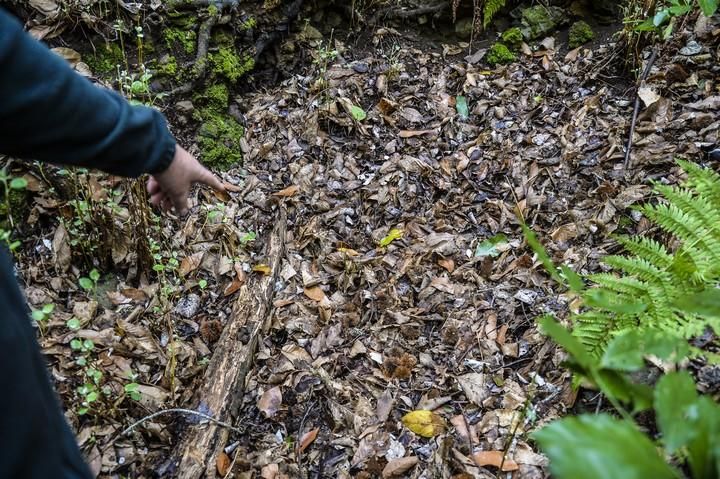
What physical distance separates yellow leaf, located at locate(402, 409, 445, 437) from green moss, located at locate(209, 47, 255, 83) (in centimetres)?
312

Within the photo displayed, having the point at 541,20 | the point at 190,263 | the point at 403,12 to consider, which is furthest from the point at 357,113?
the point at 541,20

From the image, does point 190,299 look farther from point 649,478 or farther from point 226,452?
point 649,478

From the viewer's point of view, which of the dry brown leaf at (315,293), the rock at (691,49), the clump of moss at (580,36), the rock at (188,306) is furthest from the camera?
the clump of moss at (580,36)

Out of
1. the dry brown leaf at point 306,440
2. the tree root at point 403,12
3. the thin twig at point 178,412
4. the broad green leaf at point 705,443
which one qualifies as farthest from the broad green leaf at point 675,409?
the tree root at point 403,12

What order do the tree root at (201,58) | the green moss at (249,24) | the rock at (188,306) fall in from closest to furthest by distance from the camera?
the rock at (188,306)
the tree root at (201,58)
the green moss at (249,24)

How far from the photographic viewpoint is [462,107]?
14.4 feet

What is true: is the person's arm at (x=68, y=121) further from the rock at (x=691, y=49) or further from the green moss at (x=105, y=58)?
the rock at (x=691, y=49)

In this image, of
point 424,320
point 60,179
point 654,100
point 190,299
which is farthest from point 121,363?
point 654,100

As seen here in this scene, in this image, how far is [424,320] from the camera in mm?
3105

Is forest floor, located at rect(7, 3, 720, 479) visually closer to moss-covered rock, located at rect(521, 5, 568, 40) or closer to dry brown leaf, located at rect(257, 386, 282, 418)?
dry brown leaf, located at rect(257, 386, 282, 418)

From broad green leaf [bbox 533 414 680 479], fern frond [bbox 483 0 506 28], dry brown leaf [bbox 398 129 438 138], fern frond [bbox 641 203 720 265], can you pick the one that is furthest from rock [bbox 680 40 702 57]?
broad green leaf [bbox 533 414 680 479]

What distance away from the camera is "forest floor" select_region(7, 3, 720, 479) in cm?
257

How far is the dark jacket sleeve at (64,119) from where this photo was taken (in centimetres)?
130

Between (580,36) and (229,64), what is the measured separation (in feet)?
10.1
